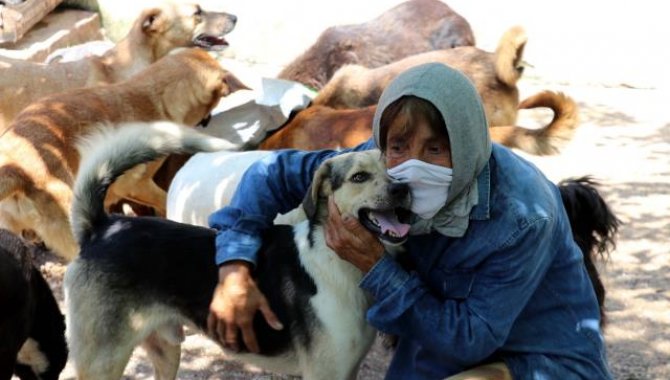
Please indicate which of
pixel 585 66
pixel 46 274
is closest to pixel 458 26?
pixel 585 66

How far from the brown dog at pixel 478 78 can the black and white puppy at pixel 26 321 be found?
2629 mm

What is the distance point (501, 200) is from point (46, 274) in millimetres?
3659

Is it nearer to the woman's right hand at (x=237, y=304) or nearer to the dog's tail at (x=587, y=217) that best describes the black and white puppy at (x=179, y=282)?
the woman's right hand at (x=237, y=304)

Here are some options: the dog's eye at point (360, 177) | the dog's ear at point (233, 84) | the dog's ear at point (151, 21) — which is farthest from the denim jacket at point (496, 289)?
the dog's ear at point (151, 21)

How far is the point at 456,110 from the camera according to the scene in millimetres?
2451

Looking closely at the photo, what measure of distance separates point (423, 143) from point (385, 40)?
5.69 m

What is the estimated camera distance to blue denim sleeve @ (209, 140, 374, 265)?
10.1 feet

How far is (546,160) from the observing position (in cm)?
732

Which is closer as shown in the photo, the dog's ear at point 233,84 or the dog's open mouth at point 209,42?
the dog's ear at point 233,84

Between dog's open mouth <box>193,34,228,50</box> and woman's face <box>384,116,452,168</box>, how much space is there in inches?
200

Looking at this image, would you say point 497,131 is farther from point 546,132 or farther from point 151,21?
point 151,21

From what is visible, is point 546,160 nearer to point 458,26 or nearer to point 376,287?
point 458,26

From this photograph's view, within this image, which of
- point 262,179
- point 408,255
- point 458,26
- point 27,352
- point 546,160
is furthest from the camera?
point 458,26

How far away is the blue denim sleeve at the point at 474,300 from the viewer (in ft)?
8.73
